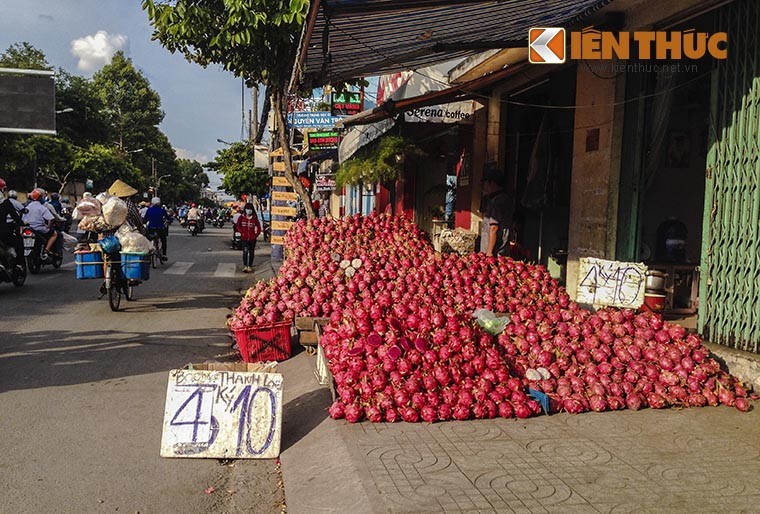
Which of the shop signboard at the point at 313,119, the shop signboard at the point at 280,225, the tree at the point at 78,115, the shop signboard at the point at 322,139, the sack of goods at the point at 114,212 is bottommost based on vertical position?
the shop signboard at the point at 280,225

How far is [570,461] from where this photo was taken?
3879mm

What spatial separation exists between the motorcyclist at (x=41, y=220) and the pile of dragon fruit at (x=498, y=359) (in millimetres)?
9674

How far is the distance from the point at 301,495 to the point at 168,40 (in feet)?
31.7

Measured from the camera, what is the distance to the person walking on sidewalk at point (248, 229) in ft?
51.4

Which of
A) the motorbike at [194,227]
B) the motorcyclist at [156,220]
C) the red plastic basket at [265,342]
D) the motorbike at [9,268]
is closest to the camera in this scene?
the red plastic basket at [265,342]

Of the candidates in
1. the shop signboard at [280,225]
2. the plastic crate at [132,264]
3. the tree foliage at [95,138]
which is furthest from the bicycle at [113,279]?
the tree foliage at [95,138]

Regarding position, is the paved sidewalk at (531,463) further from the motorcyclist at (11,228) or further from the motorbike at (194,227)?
the motorbike at (194,227)

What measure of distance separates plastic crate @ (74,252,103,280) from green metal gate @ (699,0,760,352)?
27.5 ft

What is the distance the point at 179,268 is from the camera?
55.4 ft

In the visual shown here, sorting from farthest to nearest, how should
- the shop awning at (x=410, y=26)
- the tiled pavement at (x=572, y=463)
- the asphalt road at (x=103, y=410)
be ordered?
the shop awning at (x=410, y=26), the asphalt road at (x=103, y=410), the tiled pavement at (x=572, y=463)

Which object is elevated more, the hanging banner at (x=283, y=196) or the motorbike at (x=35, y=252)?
the hanging banner at (x=283, y=196)

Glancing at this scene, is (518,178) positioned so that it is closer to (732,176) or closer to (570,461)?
(732,176)

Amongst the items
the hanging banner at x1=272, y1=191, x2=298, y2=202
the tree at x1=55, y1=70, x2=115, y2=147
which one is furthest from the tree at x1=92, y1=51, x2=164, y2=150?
the hanging banner at x1=272, y1=191, x2=298, y2=202

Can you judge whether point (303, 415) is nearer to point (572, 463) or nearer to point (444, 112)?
point (572, 463)
